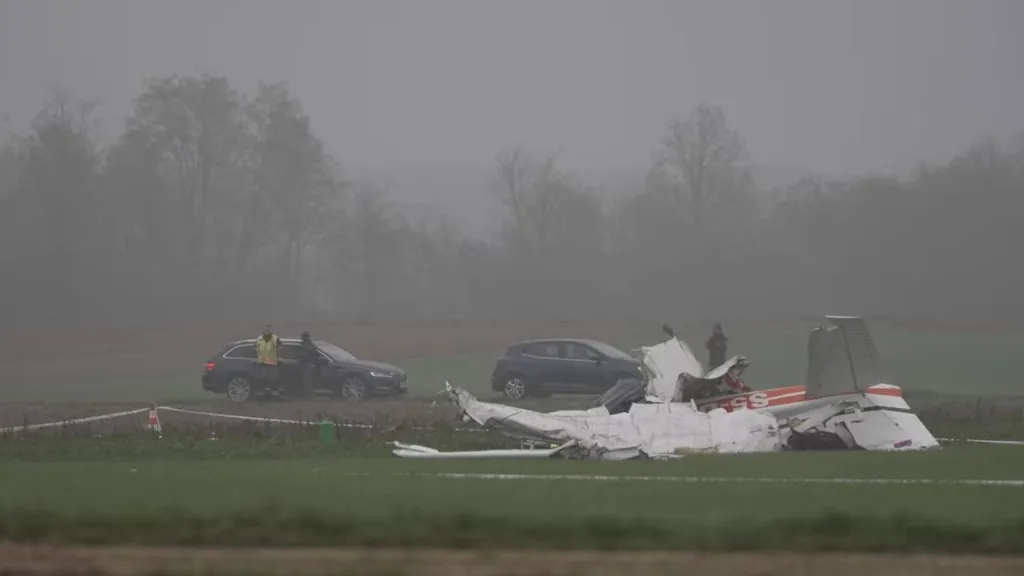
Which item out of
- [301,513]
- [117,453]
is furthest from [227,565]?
[117,453]

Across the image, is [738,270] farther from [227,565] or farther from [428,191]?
[428,191]

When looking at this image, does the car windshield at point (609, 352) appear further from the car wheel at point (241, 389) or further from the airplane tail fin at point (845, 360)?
the airplane tail fin at point (845, 360)

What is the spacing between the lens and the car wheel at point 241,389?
109 feet

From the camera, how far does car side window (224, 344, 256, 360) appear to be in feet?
110

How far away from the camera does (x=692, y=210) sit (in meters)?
78.0

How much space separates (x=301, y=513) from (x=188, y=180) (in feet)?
235

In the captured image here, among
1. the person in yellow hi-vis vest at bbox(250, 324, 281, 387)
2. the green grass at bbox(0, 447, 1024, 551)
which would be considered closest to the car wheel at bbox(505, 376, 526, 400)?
the person in yellow hi-vis vest at bbox(250, 324, 281, 387)

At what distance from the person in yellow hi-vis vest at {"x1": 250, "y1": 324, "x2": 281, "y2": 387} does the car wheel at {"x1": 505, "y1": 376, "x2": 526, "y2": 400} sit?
19.0ft

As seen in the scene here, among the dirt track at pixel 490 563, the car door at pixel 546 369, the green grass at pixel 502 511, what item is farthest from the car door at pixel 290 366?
the dirt track at pixel 490 563

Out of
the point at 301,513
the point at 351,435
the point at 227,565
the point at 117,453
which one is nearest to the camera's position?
the point at 227,565

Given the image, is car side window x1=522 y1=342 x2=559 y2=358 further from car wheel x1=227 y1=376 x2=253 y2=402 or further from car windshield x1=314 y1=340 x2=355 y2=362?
car wheel x1=227 y1=376 x2=253 y2=402

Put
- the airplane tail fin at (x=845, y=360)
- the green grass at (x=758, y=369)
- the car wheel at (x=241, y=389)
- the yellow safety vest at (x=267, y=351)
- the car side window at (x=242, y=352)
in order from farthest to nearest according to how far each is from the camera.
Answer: the green grass at (x=758, y=369)
the car side window at (x=242, y=352)
the car wheel at (x=241, y=389)
the yellow safety vest at (x=267, y=351)
the airplane tail fin at (x=845, y=360)

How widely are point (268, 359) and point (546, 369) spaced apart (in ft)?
22.8

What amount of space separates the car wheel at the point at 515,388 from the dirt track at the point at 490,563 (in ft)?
79.8
